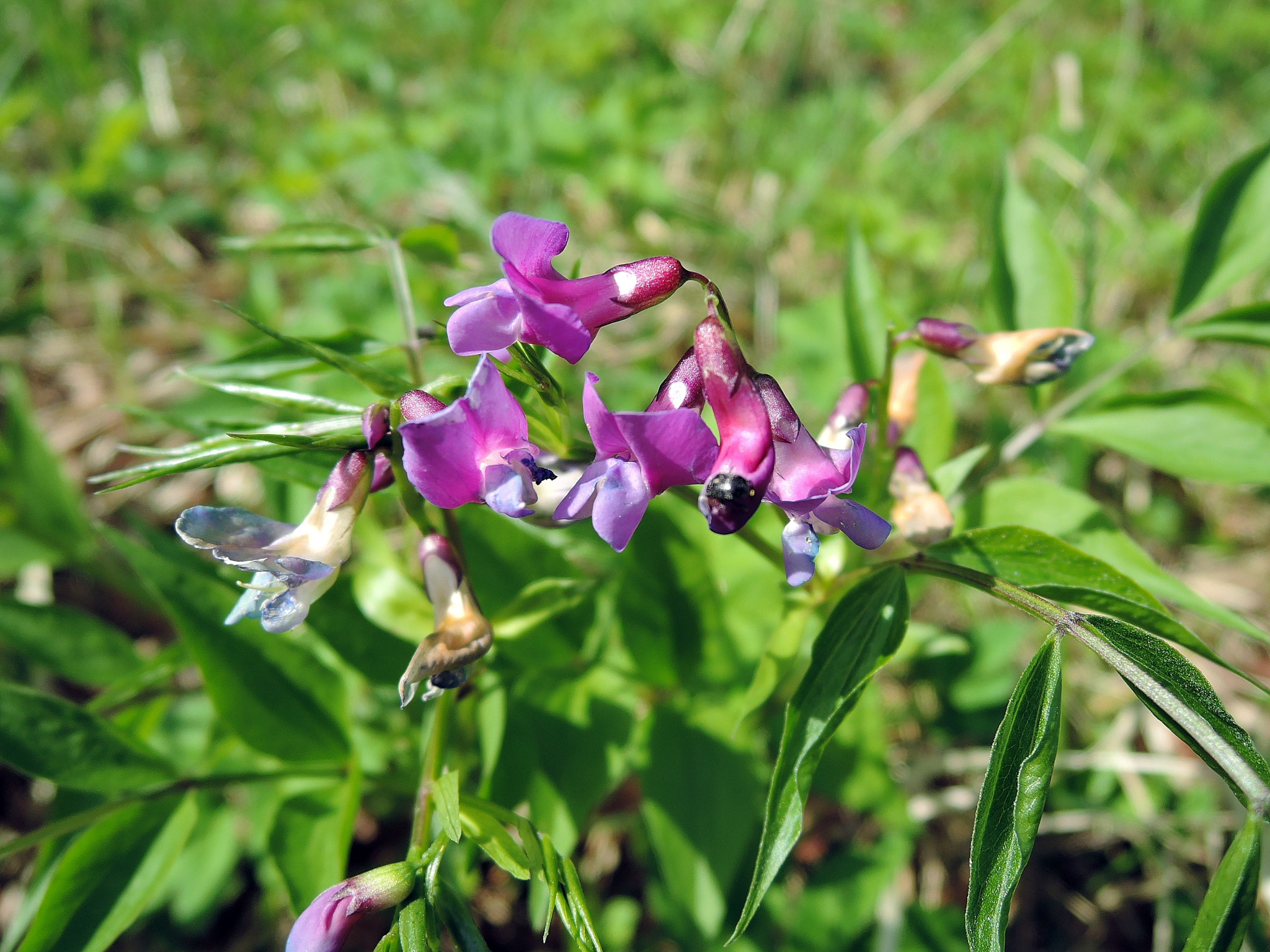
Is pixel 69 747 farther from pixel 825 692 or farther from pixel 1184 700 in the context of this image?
pixel 1184 700

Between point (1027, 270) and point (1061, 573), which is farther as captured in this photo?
point (1027, 270)

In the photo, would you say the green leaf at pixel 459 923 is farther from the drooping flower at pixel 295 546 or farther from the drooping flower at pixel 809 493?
the drooping flower at pixel 809 493

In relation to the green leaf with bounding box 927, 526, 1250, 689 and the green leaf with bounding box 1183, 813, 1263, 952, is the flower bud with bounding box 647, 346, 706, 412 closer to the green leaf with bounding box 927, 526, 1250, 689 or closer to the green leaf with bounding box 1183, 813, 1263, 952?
the green leaf with bounding box 927, 526, 1250, 689

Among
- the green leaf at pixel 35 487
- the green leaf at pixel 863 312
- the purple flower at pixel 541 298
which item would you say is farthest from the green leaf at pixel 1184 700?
the green leaf at pixel 35 487

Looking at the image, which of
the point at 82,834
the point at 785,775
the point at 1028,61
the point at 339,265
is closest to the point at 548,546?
the point at 785,775

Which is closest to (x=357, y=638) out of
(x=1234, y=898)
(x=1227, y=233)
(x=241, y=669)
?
(x=241, y=669)

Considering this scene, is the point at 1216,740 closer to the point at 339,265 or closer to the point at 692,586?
the point at 692,586
